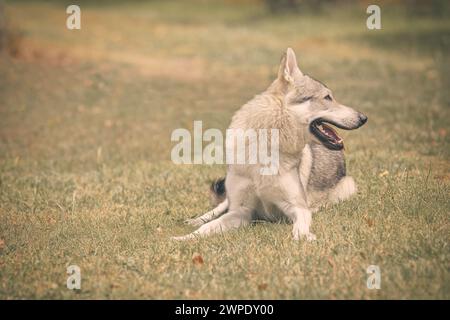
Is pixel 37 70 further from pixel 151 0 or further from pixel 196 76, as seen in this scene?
pixel 151 0

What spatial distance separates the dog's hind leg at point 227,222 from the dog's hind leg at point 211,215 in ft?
1.51

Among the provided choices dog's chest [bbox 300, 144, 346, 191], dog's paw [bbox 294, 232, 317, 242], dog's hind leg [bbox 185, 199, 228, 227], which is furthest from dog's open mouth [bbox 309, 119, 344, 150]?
dog's hind leg [bbox 185, 199, 228, 227]

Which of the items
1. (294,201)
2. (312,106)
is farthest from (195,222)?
(312,106)

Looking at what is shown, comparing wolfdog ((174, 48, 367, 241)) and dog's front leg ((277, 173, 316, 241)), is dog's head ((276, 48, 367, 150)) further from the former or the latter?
dog's front leg ((277, 173, 316, 241))

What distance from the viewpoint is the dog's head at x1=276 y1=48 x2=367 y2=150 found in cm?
709

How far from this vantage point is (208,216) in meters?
7.85

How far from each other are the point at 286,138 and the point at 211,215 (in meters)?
1.34

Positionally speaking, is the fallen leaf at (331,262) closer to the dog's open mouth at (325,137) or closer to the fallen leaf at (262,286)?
the fallen leaf at (262,286)

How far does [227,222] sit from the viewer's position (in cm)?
734

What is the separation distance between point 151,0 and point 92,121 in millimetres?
27406

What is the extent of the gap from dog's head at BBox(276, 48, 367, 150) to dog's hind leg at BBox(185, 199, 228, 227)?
4.62 ft

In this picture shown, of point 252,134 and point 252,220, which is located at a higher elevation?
point 252,134

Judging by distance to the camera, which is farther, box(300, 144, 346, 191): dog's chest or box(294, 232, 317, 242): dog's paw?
box(300, 144, 346, 191): dog's chest
